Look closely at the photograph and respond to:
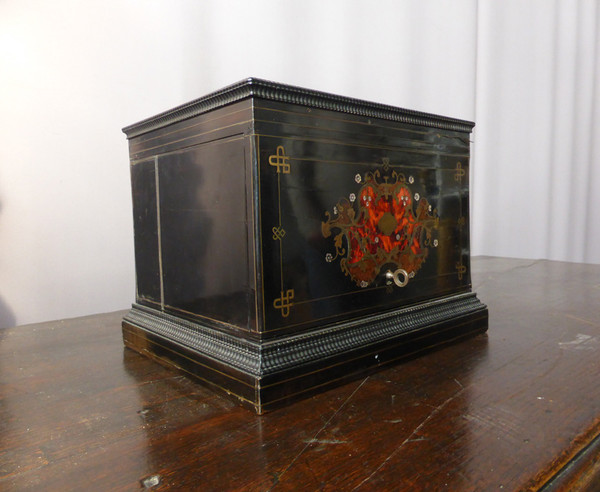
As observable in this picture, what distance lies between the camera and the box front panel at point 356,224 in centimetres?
82

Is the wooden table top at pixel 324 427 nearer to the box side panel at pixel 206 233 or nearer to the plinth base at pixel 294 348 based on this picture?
the plinth base at pixel 294 348

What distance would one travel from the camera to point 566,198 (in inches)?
135

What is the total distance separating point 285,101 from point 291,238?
24 centimetres

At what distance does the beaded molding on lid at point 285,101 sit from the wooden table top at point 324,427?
1.69ft

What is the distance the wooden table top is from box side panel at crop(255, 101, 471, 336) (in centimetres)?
16

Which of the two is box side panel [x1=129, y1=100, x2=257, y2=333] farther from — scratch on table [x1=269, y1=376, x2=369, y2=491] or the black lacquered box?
scratch on table [x1=269, y1=376, x2=369, y2=491]

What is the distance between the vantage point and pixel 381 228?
3.26ft

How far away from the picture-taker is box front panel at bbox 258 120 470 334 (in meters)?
0.82

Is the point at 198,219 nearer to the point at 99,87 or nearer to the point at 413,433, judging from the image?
the point at 413,433

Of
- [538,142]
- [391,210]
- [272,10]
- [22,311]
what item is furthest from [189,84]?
[538,142]

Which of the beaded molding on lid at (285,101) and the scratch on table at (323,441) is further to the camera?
the beaded molding on lid at (285,101)

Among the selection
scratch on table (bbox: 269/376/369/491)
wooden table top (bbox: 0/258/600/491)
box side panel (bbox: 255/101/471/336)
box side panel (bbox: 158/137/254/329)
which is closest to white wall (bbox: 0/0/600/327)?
wooden table top (bbox: 0/258/600/491)

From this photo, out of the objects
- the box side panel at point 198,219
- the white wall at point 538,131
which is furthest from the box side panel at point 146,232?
the white wall at point 538,131

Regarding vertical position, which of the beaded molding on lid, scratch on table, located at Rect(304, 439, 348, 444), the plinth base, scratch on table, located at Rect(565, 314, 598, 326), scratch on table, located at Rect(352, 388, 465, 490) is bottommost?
scratch on table, located at Rect(565, 314, 598, 326)
